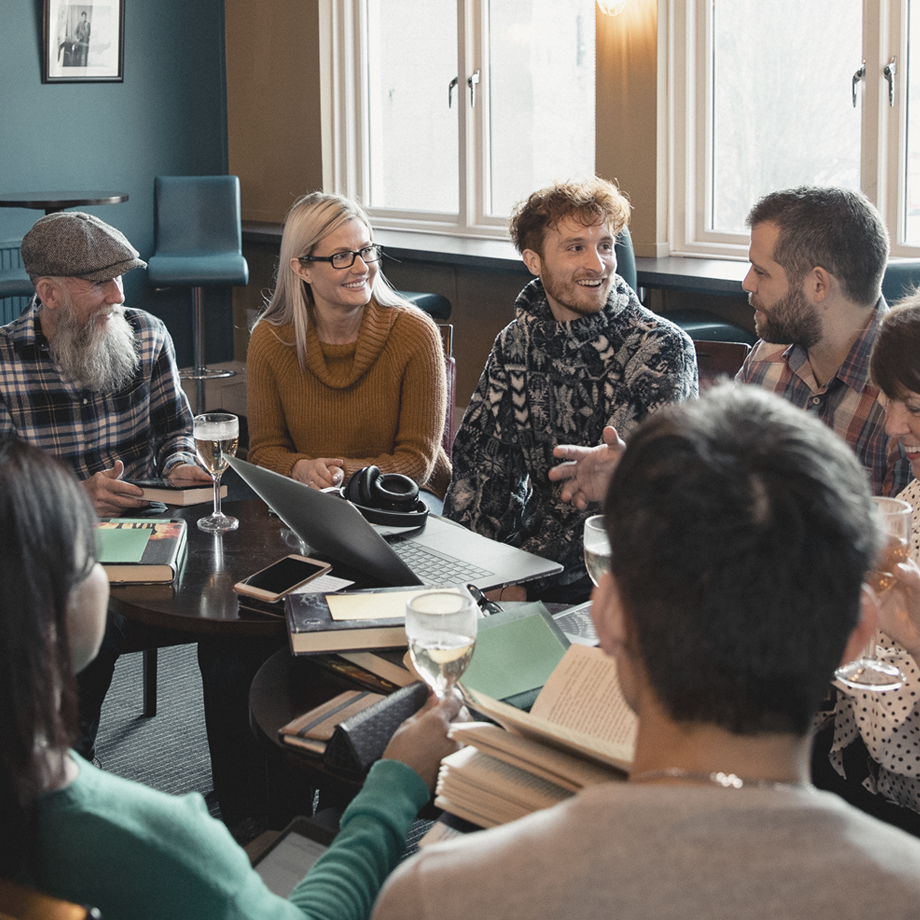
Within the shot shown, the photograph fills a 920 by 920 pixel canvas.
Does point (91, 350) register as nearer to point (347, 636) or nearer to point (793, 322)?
point (347, 636)

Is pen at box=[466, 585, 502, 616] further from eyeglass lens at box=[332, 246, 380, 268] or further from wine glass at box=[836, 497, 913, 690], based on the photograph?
eyeglass lens at box=[332, 246, 380, 268]

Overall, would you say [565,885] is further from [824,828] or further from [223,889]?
[223,889]

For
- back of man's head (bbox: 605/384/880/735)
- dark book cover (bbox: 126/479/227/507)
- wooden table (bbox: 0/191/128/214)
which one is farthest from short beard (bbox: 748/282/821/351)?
wooden table (bbox: 0/191/128/214)

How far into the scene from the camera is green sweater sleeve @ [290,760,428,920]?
39.8 inches

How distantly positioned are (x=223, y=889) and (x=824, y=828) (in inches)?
20.6

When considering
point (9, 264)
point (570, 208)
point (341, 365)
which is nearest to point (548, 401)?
point (570, 208)

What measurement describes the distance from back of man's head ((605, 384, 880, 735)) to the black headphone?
49.7 inches

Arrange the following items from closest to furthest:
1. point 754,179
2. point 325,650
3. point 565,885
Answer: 1. point 565,885
2. point 325,650
3. point 754,179

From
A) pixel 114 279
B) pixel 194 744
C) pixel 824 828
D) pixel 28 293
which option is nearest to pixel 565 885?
pixel 824 828

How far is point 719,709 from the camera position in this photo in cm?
68

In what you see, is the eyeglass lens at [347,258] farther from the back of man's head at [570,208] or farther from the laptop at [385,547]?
the laptop at [385,547]

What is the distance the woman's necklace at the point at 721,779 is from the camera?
671mm

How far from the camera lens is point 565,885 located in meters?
0.62

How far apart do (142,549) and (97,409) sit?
88 centimetres
